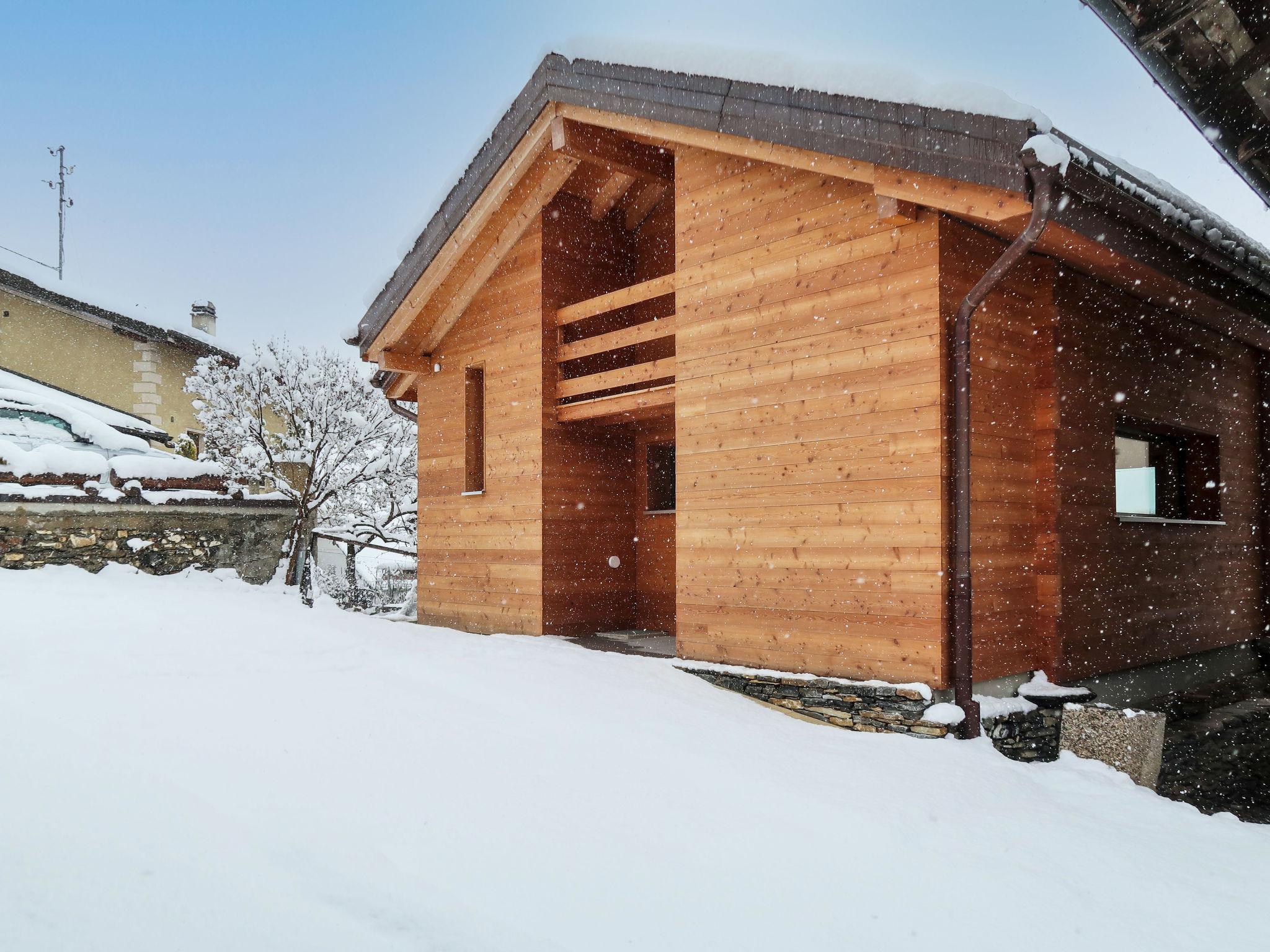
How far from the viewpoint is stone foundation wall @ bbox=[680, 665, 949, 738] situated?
546 cm

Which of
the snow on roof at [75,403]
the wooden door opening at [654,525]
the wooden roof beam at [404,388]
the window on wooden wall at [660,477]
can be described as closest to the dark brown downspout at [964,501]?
the wooden door opening at [654,525]

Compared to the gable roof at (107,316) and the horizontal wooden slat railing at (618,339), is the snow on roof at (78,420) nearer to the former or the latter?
the gable roof at (107,316)

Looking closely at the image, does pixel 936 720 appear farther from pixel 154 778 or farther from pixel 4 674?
pixel 4 674

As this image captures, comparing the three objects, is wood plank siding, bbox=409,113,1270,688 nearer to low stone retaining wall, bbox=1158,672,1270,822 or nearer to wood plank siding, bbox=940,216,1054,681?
wood plank siding, bbox=940,216,1054,681

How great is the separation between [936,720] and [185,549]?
8838mm

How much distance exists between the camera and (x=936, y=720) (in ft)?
17.5

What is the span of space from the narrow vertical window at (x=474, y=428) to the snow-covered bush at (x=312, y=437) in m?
6.39

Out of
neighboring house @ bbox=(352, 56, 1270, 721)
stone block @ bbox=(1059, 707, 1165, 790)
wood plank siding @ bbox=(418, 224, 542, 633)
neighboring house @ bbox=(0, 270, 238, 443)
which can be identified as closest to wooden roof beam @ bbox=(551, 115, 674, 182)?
neighboring house @ bbox=(352, 56, 1270, 721)

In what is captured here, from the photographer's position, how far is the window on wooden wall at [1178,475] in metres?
8.13

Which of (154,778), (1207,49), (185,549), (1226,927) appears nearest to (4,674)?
(154,778)

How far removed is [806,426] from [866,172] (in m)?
1.77

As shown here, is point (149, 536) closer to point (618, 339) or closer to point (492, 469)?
point (492, 469)

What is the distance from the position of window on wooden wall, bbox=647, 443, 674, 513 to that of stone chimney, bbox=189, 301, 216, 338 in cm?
1612

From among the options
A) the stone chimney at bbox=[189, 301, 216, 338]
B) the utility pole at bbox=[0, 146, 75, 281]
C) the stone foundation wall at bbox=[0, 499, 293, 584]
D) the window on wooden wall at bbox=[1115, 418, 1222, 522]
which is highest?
the utility pole at bbox=[0, 146, 75, 281]
